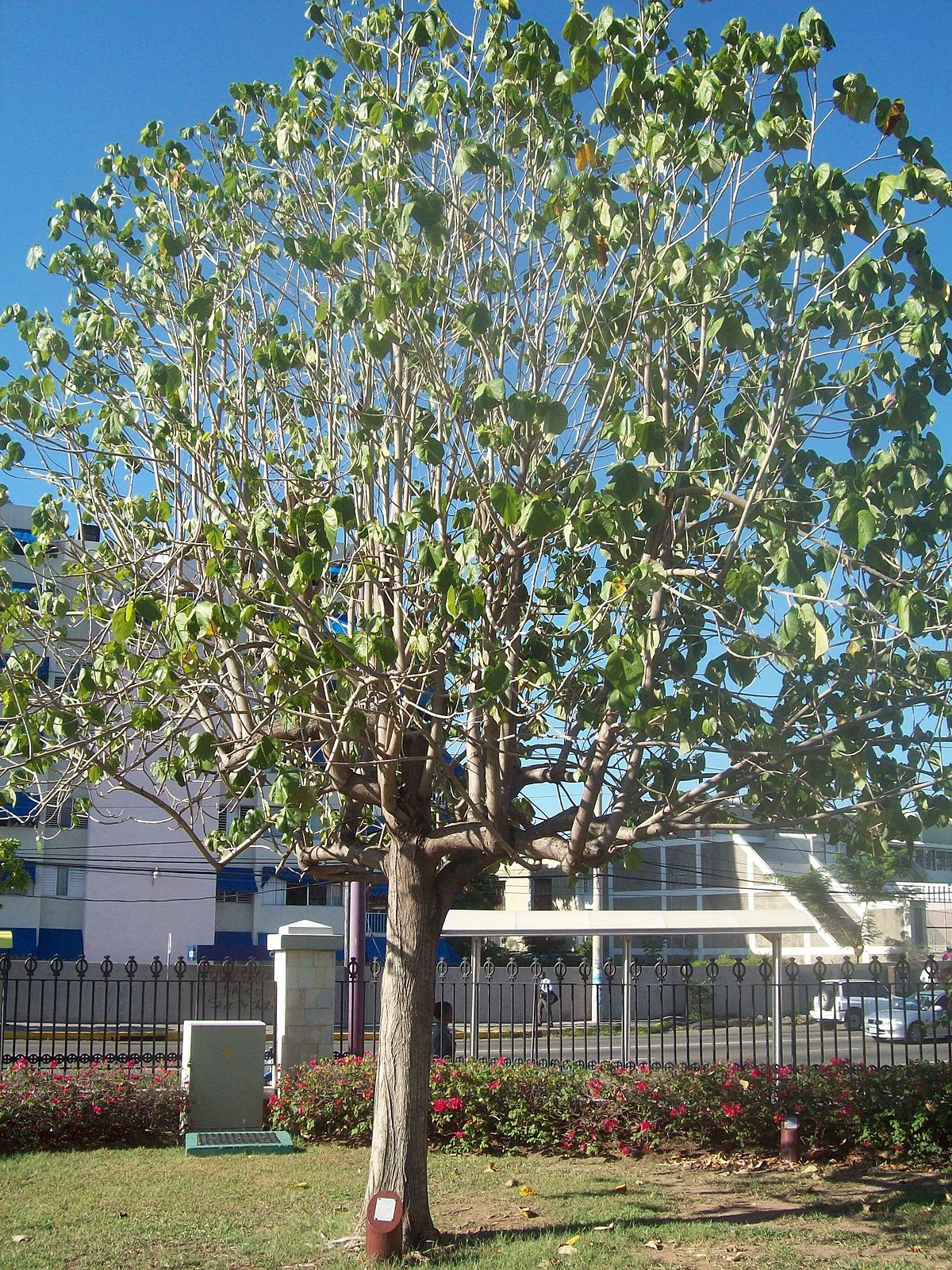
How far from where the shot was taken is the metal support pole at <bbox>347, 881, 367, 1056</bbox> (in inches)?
524

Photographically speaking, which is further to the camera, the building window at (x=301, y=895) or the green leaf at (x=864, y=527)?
the building window at (x=301, y=895)

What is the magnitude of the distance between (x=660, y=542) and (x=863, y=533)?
2001 mm

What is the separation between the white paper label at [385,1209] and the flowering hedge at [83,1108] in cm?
525

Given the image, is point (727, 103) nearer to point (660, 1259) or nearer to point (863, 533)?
point (863, 533)

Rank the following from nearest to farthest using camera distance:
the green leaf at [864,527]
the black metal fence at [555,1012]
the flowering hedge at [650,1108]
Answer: the green leaf at [864,527] < the flowering hedge at [650,1108] < the black metal fence at [555,1012]

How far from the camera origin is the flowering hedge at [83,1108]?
10.6 meters

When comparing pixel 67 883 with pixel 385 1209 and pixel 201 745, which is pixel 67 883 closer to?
pixel 385 1209

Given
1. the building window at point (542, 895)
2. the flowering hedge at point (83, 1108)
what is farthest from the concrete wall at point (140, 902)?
the flowering hedge at point (83, 1108)

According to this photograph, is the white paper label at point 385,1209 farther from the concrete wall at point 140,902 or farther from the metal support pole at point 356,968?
the concrete wall at point 140,902

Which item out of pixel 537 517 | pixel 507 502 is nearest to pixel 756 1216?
pixel 537 517

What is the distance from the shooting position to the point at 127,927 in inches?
1453

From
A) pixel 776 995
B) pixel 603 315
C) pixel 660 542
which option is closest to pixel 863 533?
pixel 660 542

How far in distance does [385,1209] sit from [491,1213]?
1.77 metres

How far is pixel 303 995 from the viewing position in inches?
501
